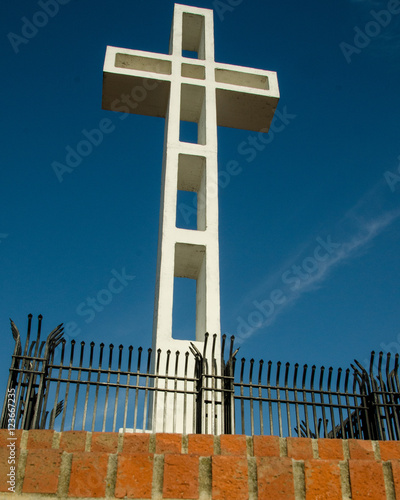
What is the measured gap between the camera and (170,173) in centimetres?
923

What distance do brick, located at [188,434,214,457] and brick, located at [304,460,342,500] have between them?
84 cm

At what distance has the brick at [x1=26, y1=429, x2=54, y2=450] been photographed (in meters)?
4.69

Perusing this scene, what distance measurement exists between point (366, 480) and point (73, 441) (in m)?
2.58

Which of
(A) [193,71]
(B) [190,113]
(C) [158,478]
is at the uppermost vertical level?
(A) [193,71]

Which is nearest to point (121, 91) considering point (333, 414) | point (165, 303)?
point (165, 303)

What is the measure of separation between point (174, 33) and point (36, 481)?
9.33 m

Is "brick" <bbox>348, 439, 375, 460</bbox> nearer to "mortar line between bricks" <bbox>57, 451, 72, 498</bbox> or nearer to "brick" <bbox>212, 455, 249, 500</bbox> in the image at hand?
"brick" <bbox>212, 455, 249, 500</bbox>

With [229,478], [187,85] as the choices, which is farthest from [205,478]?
[187,85]

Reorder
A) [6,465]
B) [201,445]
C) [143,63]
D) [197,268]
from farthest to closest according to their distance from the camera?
1. [143,63]
2. [197,268]
3. [201,445]
4. [6,465]

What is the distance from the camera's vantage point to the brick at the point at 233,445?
488 centimetres

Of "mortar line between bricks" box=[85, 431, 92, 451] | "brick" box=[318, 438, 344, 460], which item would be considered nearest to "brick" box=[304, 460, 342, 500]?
"brick" box=[318, 438, 344, 460]

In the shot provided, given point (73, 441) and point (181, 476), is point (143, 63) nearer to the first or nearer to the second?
point (73, 441)

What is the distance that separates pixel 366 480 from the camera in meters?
4.74

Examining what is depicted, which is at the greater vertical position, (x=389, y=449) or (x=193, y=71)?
(x=193, y=71)
